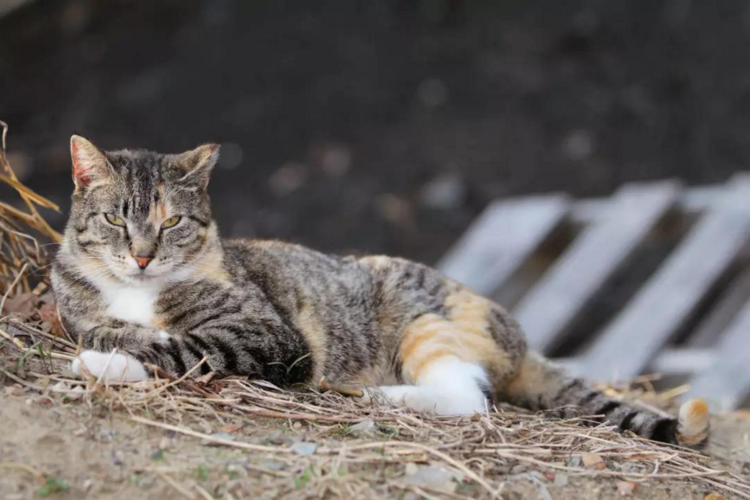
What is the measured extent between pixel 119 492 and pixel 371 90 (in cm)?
569

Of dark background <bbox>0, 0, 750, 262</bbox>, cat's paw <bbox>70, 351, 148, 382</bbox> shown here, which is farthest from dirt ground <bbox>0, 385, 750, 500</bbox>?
dark background <bbox>0, 0, 750, 262</bbox>

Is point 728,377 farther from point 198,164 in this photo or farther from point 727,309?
point 198,164

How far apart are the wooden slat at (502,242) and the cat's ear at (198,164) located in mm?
2619

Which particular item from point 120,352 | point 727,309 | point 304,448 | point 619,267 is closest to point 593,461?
point 304,448

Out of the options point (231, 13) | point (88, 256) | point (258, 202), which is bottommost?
point (258, 202)

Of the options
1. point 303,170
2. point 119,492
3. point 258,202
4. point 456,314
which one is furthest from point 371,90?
point 119,492

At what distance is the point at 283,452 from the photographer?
2.72 meters

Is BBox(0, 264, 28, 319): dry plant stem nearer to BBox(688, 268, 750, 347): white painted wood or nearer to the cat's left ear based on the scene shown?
the cat's left ear

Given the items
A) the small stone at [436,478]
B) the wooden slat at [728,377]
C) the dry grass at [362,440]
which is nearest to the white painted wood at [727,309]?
the wooden slat at [728,377]

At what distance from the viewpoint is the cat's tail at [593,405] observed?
3.46m

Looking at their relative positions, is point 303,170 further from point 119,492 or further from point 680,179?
point 119,492

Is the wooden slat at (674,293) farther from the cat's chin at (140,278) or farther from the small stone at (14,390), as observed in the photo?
the small stone at (14,390)

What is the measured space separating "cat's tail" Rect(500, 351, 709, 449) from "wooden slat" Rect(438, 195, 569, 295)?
172 cm

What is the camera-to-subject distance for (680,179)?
730 cm
